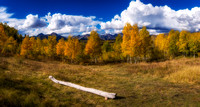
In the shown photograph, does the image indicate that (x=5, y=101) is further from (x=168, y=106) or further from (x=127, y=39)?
(x=127, y=39)

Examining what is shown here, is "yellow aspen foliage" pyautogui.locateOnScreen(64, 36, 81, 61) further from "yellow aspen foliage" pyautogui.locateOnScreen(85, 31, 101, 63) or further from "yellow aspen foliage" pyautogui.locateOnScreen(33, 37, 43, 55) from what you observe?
"yellow aspen foliage" pyautogui.locateOnScreen(33, 37, 43, 55)

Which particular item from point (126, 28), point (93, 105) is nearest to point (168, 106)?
point (93, 105)

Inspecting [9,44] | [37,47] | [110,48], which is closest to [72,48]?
[9,44]

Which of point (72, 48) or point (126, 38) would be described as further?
point (72, 48)

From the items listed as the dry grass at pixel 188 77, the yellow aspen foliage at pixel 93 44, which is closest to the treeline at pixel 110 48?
the yellow aspen foliage at pixel 93 44

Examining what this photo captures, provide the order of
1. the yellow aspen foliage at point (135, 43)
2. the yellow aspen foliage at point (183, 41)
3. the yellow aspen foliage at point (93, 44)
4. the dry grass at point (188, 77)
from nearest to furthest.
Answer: the dry grass at point (188, 77)
the yellow aspen foliage at point (135, 43)
the yellow aspen foliage at point (93, 44)
the yellow aspen foliage at point (183, 41)

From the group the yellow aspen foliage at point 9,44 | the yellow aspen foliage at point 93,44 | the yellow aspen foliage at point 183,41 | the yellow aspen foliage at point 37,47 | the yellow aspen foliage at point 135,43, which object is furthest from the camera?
the yellow aspen foliage at point 37,47

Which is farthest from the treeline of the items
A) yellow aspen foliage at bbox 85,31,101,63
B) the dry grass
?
the dry grass

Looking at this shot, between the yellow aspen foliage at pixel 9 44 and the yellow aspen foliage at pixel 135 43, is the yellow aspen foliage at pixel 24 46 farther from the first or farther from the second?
the yellow aspen foliage at pixel 135 43

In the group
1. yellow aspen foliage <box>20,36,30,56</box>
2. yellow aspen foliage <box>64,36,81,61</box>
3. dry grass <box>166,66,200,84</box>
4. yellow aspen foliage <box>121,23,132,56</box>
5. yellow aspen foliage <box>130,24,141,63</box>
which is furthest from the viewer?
yellow aspen foliage <box>20,36,30,56</box>

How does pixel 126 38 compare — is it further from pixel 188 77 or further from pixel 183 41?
pixel 183 41

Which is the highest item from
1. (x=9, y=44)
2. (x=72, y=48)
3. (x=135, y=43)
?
(x=9, y=44)

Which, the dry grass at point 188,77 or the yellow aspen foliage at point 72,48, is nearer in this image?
the dry grass at point 188,77

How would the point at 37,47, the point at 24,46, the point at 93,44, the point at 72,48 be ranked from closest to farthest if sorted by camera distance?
the point at 93,44, the point at 72,48, the point at 24,46, the point at 37,47
